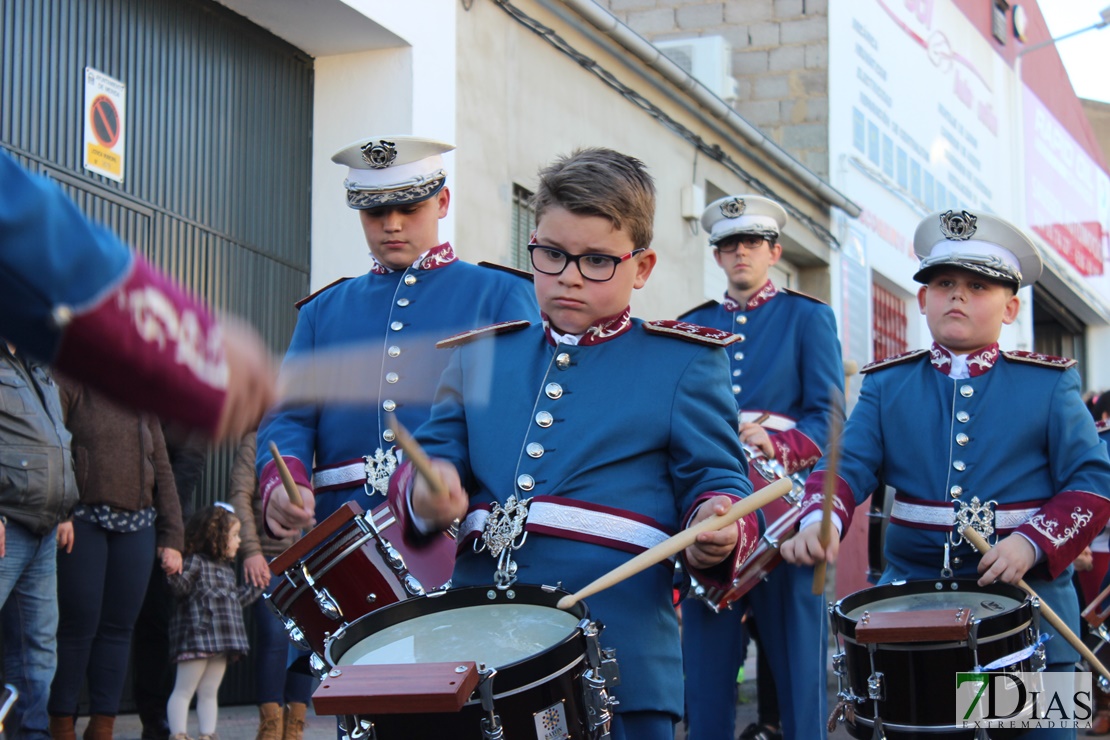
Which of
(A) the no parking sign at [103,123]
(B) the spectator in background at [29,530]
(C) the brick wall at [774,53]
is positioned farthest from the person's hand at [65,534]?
(C) the brick wall at [774,53]

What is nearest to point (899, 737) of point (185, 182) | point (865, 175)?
point (185, 182)

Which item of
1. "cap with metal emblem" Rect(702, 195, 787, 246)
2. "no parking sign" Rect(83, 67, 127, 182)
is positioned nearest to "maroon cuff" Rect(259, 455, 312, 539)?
"cap with metal emblem" Rect(702, 195, 787, 246)

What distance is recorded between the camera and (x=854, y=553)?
48.9 feet

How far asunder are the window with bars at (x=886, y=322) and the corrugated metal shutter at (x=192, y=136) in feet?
33.6

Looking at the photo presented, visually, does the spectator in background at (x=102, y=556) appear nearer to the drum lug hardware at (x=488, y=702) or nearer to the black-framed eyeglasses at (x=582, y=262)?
the black-framed eyeglasses at (x=582, y=262)

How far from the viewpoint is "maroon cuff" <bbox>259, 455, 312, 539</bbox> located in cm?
473

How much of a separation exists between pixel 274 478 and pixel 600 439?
136cm

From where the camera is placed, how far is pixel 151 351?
2182 millimetres

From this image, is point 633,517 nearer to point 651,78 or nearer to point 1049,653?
point 1049,653

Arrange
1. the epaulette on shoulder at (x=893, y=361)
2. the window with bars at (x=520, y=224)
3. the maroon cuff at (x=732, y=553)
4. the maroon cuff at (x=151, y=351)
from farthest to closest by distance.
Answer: the window with bars at (x=520, y=224) → the epaulette on shoulder at (x=893, y=361) → the maroon cuff at (x=732, y=553) → the maroon cuff at (x=151, y=351)

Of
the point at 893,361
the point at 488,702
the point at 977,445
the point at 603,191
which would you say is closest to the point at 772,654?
the point at 893,361

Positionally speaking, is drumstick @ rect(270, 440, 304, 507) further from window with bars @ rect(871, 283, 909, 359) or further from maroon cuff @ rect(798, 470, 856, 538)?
window with bars @ rect(871, 283, 909, 359)

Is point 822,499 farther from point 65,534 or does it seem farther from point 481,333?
point 65,534

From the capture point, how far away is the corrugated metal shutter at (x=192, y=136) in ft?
24.6
